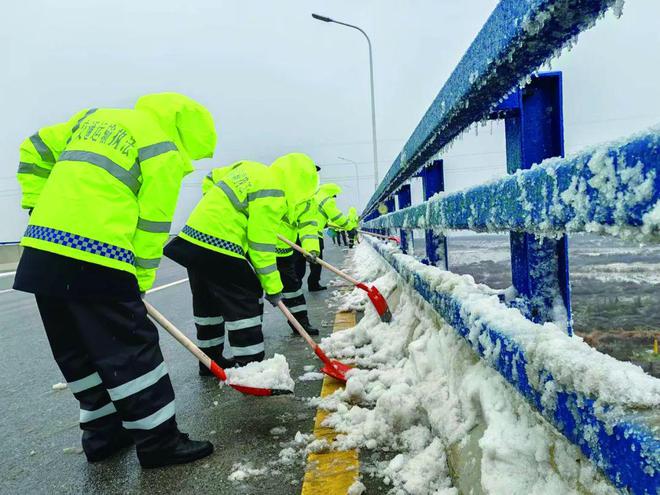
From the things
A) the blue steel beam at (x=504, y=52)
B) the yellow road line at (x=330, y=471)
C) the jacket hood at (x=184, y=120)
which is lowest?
the yellow road line at (x=330, y=471)

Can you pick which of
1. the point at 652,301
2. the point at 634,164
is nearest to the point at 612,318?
the point at 652,301

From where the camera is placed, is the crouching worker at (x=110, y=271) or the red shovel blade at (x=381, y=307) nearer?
the crouching worker at (x=110, y=271)

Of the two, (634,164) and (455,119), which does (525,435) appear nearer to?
(634,164)

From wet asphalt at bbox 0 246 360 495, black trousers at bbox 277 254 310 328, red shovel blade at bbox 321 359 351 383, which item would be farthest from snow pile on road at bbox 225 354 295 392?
black trousers at bbox 277 254 310 328

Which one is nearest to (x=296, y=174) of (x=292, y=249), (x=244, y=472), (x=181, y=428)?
(x=292, y=249)

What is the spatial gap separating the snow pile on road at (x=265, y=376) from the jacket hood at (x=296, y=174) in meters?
2.53

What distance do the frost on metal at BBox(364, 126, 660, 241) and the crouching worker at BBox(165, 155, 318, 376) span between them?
258cm

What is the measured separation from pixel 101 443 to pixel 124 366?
0.44m

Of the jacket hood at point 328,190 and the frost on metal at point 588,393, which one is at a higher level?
the jacket hood at point 328,190

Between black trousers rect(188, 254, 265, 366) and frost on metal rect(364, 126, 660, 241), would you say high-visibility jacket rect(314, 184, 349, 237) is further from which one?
frost on metal rect(364, 126, 660, 241)

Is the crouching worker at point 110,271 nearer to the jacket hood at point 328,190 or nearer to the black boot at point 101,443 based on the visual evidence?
the black boot at point 101,443

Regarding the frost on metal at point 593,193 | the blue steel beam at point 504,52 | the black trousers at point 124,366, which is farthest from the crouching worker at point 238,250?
the frost on metal at point 593,193

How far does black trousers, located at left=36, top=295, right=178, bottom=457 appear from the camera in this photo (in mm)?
2139

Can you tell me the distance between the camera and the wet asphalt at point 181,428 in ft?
6.50
